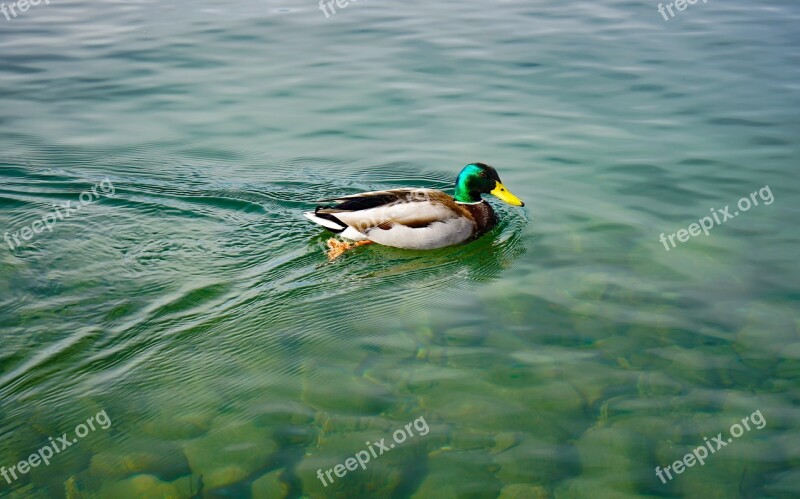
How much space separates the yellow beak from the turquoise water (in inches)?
11.4

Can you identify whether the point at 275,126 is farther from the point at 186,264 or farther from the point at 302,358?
the point at 302,358

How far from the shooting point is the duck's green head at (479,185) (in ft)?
26.3

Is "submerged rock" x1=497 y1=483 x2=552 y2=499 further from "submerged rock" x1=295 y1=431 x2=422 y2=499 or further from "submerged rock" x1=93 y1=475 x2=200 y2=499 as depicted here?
"submerged rock" x1=93 y1=475 x2=200 y2=499

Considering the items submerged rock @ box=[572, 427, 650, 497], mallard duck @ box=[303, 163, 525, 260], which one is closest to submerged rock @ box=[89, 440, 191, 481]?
submerged rock @ box=[572, 427, 650, 497]

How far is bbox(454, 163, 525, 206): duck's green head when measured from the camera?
8.02 meters

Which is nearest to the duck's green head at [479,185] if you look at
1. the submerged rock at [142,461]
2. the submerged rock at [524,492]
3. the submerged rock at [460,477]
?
the submerged rock at [460,477]

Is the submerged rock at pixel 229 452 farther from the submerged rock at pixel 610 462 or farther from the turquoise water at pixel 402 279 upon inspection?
the submerged rock at pixel 610 462

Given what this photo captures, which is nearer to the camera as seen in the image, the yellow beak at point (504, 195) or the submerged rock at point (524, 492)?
the submerged rock at point (524, 492)

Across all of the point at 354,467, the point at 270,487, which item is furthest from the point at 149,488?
the point at 354,467

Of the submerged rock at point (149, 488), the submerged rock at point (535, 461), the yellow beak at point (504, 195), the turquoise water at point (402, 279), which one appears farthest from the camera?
the yellow beak at point (504, 195)

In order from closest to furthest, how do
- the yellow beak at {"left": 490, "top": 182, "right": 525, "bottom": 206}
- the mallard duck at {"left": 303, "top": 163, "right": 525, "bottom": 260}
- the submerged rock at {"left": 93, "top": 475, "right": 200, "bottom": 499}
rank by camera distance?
1. the submerged rock at {"left": 93, "top": 475, "right": 200, "bottom": 499}
2. the mallard duck at {"left": 303, "top": 163, "right": 525, "bottom": 260}
3. the yellow beak at {"left": 490, "top": 182, "right": 525, "bottom": 206}

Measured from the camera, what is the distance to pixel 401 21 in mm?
14906

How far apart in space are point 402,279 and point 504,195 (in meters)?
1.52

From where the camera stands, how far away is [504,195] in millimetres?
8023
